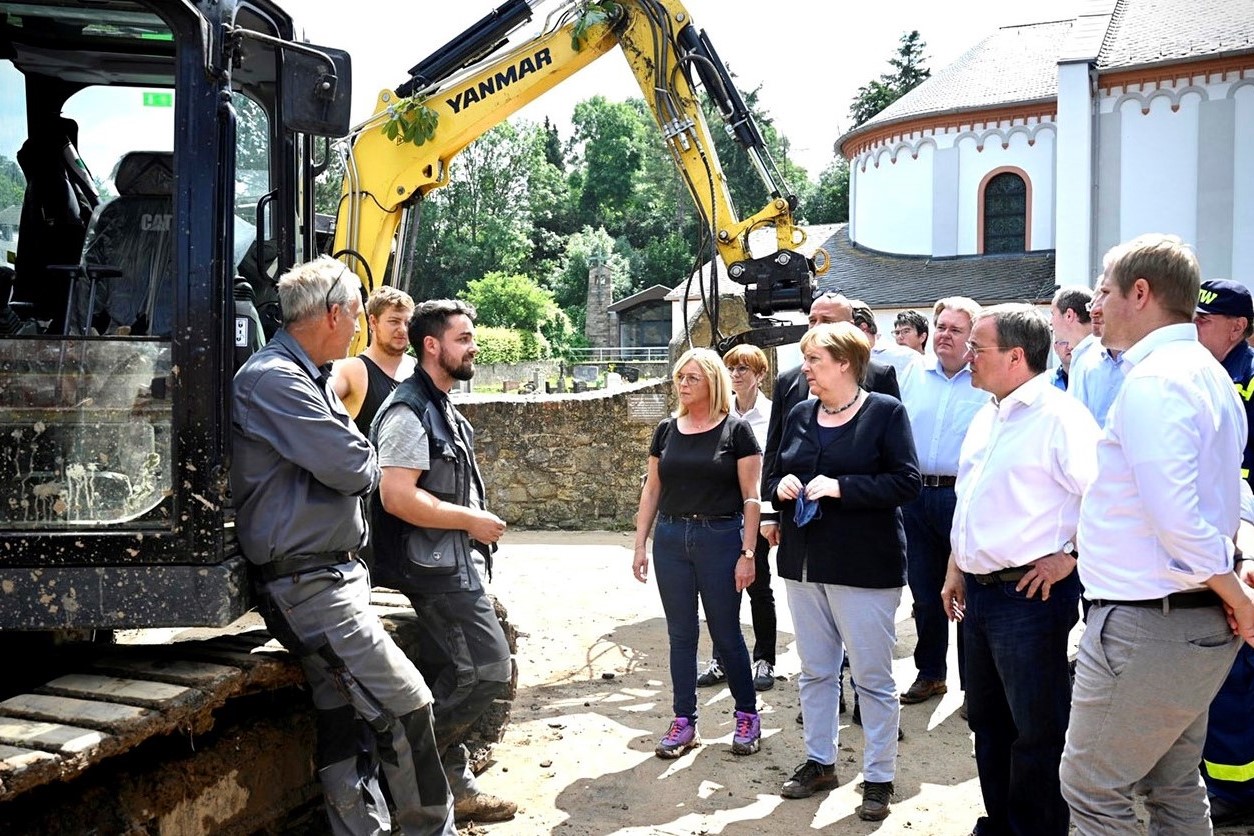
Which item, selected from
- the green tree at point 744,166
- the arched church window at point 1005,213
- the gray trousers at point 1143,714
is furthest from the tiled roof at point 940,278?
the green tree at point 744,166

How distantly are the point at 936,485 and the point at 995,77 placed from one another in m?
25.8

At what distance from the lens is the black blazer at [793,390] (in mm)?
5383

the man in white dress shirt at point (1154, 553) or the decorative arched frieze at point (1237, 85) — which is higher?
the decorative arched frieze at point (1237, 85)

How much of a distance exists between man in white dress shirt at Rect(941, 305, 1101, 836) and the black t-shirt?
137 cm

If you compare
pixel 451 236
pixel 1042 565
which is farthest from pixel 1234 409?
pixel 451 236

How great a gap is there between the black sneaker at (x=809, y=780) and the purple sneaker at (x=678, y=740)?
0.60 meters

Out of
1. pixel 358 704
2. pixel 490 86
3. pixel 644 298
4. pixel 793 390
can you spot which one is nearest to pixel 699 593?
pixel 793 390

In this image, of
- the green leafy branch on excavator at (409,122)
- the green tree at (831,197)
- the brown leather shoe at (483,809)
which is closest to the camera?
the brown leather shoe at (483,809)

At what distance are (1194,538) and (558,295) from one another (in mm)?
63227

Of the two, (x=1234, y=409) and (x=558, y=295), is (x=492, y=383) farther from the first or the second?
(x=1234, y=409)

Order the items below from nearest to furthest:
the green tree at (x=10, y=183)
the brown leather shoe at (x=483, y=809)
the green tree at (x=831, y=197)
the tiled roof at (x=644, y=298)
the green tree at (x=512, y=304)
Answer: the green tree at (x=10, y=183) → the brown leather shoe at (x=483, y=809) → the tiled roof at (x=644, y=298) → the green tree at (x=831, y=197) → the green tree at (x=512, y=304)

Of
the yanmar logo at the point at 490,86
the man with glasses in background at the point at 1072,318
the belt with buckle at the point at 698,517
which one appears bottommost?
the belt with buckle at the point at 698,517

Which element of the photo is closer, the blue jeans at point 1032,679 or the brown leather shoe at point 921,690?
the blue jeans at point 1032,679

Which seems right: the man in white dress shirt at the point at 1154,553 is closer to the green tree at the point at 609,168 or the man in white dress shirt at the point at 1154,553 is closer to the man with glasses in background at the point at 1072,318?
the man with glasses in background at the point at 1072,318
